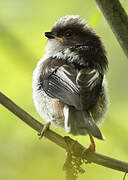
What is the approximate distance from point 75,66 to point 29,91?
4.84ft

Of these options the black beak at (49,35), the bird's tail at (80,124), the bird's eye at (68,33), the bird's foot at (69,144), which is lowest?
the bird's foot at (69,144)

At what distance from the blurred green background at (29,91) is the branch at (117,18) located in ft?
0.41

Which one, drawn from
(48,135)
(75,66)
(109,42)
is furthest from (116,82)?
(48,135)

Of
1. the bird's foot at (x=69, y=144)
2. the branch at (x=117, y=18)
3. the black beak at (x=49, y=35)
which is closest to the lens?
the branch at (x=117, y=18)

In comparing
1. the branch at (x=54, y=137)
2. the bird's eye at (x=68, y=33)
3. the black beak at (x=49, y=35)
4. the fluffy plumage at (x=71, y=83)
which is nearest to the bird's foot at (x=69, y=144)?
the branch at (x=54, y=137)

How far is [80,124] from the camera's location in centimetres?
369

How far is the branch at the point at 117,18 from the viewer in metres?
3.29

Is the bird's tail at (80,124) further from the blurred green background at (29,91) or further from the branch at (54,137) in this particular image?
the blurred green background at (29,91)

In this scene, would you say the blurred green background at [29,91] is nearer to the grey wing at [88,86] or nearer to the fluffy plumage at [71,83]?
the fluffy plumage at [71,83]

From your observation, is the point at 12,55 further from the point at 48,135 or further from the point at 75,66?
the point at 48,135

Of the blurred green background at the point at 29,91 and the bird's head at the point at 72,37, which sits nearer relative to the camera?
the blurred green background at the point at 29,91

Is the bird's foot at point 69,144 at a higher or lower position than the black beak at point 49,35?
lower

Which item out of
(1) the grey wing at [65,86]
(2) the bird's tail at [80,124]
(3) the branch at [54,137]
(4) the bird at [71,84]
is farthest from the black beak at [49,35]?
(3) the branch at [54,137]

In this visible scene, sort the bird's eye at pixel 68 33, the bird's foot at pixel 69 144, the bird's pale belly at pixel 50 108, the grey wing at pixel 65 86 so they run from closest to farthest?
1. the bird's foot at pixel 69 144
2. the grey wing at pixel 65 86
3. the bird's pale belly at pixel 50 108
4. the bird's eye at pixel 68 33
